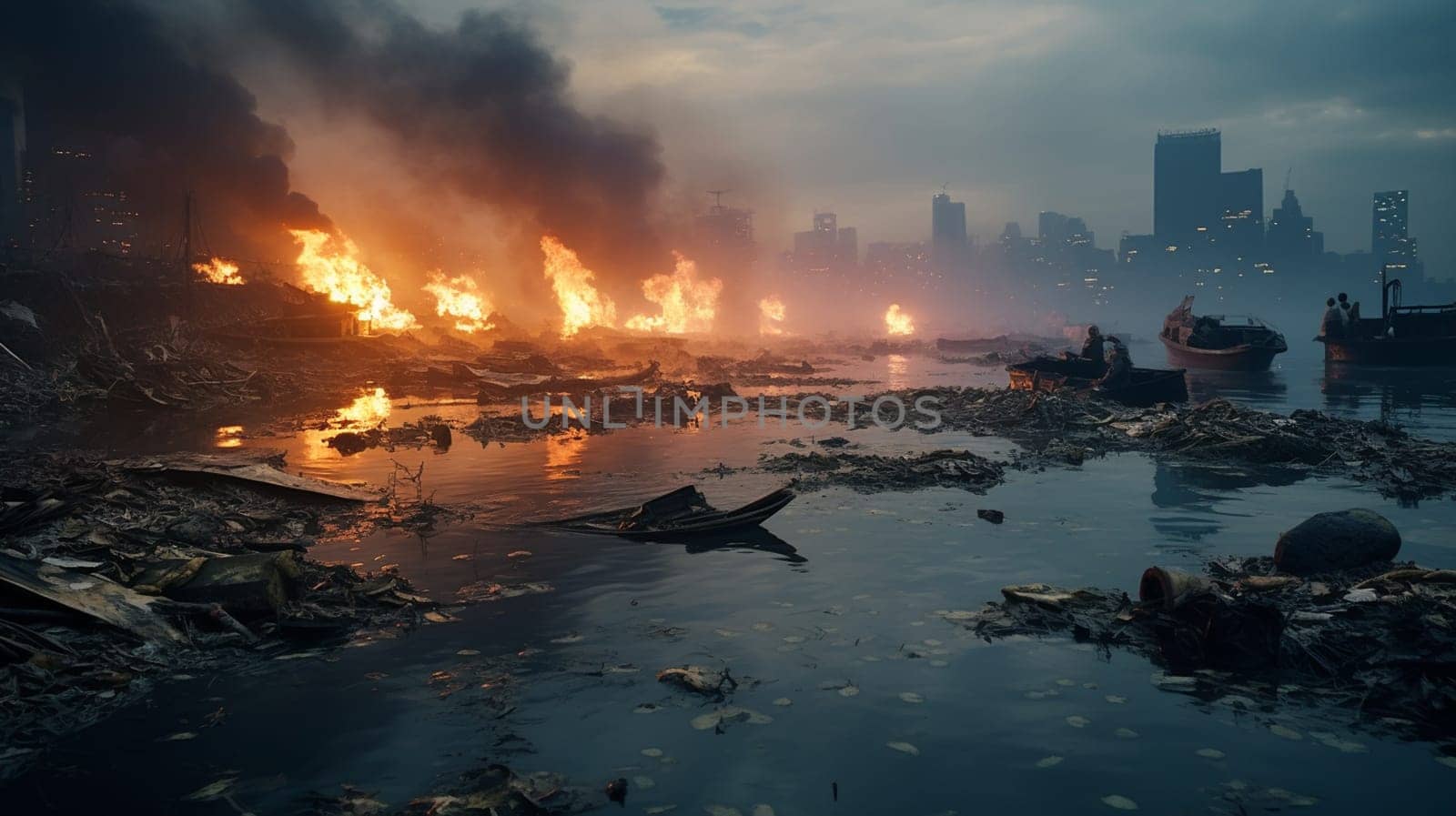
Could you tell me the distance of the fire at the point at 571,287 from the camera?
2781 inches

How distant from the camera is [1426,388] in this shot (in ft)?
117

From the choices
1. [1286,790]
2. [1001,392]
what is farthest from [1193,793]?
[1001,392]

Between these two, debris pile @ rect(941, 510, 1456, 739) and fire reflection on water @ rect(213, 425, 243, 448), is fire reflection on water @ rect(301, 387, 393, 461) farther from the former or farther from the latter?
debris pile @ rect(941, 510, 1456, 739)

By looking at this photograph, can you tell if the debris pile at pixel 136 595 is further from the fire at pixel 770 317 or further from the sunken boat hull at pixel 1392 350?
the fire at pixel 770 317

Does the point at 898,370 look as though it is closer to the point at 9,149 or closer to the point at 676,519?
the point at 676,519

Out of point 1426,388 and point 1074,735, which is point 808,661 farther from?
point 1426,388

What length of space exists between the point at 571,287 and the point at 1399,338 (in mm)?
57285

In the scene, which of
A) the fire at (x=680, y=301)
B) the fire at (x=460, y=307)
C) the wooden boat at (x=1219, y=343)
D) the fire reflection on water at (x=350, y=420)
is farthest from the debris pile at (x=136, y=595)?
the fire at (x=680, y=301)

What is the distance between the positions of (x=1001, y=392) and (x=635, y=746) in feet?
85.9

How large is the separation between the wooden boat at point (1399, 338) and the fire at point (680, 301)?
5806cm

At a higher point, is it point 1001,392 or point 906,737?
point 1001,392

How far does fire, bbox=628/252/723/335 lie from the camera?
92.2 meters

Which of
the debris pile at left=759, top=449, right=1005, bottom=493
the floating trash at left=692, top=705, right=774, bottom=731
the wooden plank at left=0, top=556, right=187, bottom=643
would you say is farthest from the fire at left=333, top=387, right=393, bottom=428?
the floating trash at left=692, top=705, right=774, bottom=731

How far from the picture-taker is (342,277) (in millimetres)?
58688
